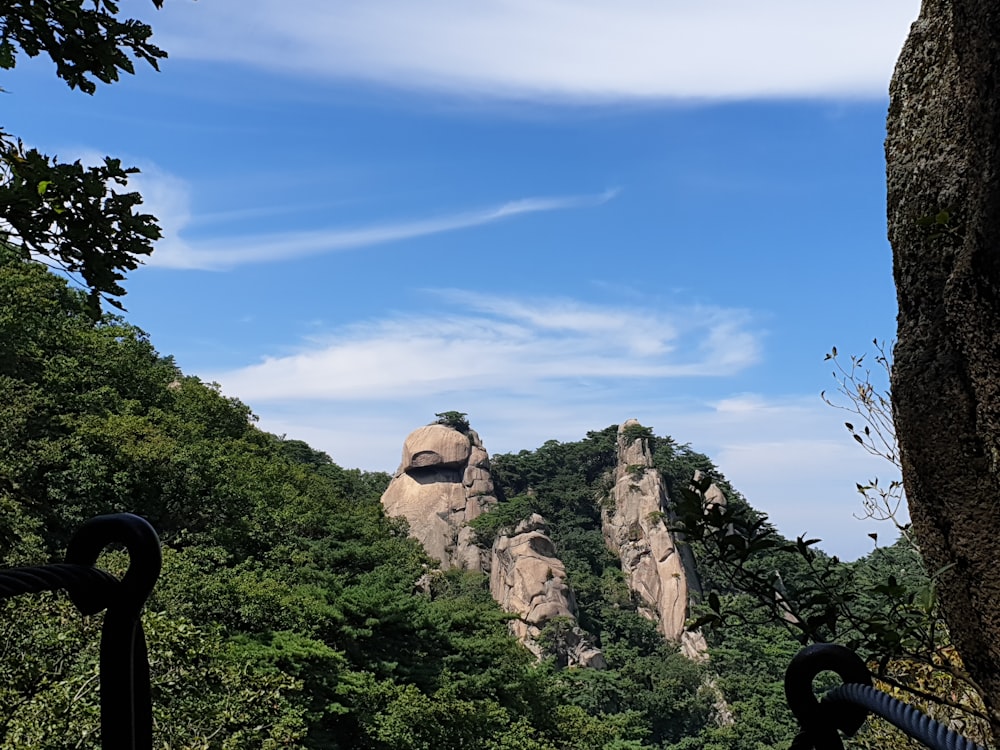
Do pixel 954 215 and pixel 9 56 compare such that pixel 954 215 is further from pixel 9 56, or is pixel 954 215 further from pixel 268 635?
pixel 268 635

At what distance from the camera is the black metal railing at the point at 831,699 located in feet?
2.03

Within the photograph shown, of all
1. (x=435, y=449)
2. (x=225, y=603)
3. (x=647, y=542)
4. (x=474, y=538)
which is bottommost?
(x=225, y=603)

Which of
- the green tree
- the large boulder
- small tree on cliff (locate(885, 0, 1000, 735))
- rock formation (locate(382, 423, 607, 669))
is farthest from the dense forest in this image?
the large boulder

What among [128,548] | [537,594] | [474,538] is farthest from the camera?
[474,538]

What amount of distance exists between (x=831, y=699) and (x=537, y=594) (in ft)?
112

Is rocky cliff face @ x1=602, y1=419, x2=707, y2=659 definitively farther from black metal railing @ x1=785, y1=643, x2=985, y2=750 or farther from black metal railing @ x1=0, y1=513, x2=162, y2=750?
black metal railing @ x1=0, y1=513, x2=162, y2=750

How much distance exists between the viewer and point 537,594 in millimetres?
33719

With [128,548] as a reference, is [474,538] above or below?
above

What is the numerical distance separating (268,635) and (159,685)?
739 centimetres

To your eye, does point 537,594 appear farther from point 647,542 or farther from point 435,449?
point 435,449

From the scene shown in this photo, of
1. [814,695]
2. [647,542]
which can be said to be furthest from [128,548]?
[647,542]

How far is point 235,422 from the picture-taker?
25.3 metres

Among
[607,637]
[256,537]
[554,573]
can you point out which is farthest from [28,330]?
[607,637]

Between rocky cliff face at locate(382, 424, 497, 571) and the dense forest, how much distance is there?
1418cm
